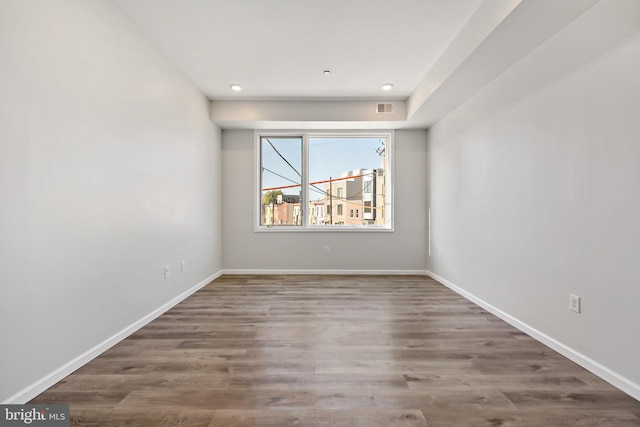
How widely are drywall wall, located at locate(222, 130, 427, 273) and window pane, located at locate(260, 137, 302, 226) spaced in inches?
9.4

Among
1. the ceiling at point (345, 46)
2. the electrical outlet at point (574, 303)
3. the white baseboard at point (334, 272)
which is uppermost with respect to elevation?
the ceiling at point (345, 46)

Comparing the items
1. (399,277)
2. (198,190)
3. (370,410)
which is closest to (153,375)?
(370,410)

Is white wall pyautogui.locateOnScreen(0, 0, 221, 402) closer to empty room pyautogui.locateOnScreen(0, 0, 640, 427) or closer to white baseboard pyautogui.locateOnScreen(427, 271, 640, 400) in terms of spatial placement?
empty room pyautogui.locateOnScreen(0, 0, 640, 427)

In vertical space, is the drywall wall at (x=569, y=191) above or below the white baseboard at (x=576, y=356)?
above

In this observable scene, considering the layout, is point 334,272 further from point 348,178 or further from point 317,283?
point 348,178

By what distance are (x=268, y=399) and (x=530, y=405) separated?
4.31 feet

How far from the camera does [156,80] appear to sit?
2.79 m

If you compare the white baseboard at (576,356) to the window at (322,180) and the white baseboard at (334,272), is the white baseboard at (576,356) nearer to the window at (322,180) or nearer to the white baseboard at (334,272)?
the white baseboard at (334,272)

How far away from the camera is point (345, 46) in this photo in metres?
2.83

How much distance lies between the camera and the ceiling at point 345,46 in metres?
2.22

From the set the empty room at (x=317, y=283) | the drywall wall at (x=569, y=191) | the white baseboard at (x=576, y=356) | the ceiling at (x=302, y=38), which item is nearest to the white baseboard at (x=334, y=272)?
the empty room at (x=317, y=283)

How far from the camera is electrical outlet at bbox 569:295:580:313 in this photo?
1.98 m

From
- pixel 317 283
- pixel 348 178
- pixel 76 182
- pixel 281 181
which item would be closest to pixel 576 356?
pixel 317 283

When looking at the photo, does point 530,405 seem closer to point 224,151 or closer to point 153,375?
point 153,375
